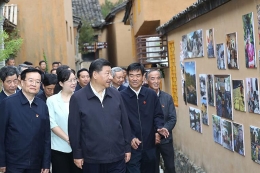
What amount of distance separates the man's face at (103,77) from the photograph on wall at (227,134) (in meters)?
2.48

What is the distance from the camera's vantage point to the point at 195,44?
1065cm

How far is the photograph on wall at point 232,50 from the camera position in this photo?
7.82 m

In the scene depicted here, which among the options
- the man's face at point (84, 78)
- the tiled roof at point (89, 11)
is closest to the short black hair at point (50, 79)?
the man's face at point (84, 78)

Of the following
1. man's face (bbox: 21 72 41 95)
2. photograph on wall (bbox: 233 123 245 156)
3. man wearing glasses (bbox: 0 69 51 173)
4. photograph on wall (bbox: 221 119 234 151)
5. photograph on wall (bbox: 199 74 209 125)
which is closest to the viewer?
man wearing glasses (bbox: 0 69 51 173)

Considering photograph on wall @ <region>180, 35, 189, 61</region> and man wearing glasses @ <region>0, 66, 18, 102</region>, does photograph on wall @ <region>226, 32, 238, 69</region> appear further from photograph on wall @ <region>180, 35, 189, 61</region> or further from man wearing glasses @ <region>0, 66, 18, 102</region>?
photograph on wall @ <region>180, 35, 189, 61</region>

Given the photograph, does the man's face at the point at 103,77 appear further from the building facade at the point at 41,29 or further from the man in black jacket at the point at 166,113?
the building facade at the point at 41,29

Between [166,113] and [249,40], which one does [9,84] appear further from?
[249,40]

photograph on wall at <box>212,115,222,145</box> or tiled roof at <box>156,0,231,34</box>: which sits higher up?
tiled roof at <box>156,0,231,34</box>

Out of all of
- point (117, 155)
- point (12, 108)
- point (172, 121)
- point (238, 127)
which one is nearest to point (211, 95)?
point (172, 121)

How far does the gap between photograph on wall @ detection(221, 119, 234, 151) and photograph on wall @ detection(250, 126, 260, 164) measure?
0.98 m

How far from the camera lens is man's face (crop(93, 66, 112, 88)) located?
265 inches

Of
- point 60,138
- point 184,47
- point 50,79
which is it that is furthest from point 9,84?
point 184,47

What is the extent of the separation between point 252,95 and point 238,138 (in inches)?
42.3

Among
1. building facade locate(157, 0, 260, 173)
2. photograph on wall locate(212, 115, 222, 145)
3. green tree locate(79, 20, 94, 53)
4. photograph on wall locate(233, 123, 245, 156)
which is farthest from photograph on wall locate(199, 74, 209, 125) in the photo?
green tree locate(79, 20, 94, 53)
